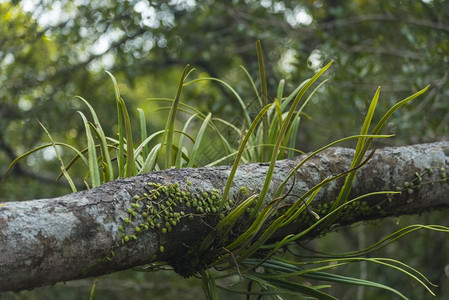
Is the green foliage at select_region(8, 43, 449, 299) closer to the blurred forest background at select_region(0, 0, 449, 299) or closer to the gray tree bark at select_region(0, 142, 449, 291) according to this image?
the gray tree bark at select_region(0, 142, 449, 291)

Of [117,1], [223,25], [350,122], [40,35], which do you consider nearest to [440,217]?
[350,122]

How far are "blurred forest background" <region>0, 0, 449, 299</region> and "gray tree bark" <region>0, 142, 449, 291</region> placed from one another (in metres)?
1.23

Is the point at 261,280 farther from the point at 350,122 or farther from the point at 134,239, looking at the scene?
the point at 350,122

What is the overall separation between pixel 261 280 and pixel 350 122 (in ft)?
6.66

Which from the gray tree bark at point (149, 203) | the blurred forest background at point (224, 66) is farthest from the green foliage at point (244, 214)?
the blurred forest background at point (224, 66)

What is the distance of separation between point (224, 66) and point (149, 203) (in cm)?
253

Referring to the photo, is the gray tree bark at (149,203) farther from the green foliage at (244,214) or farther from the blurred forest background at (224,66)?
the blurred forest background at (224,66)

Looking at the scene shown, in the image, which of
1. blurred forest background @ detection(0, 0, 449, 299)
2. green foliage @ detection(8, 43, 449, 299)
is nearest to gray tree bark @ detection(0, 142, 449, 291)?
green foliage @ detection(8, 43, 449, 299)

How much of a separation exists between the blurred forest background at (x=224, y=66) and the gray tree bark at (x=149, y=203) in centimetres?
123

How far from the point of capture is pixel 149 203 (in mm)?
642

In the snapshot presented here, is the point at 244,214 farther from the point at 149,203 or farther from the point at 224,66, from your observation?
the point at 224,66

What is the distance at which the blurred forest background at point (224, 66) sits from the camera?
232 centimetres

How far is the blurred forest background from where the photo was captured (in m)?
2.32

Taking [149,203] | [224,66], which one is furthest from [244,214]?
[224,66]
